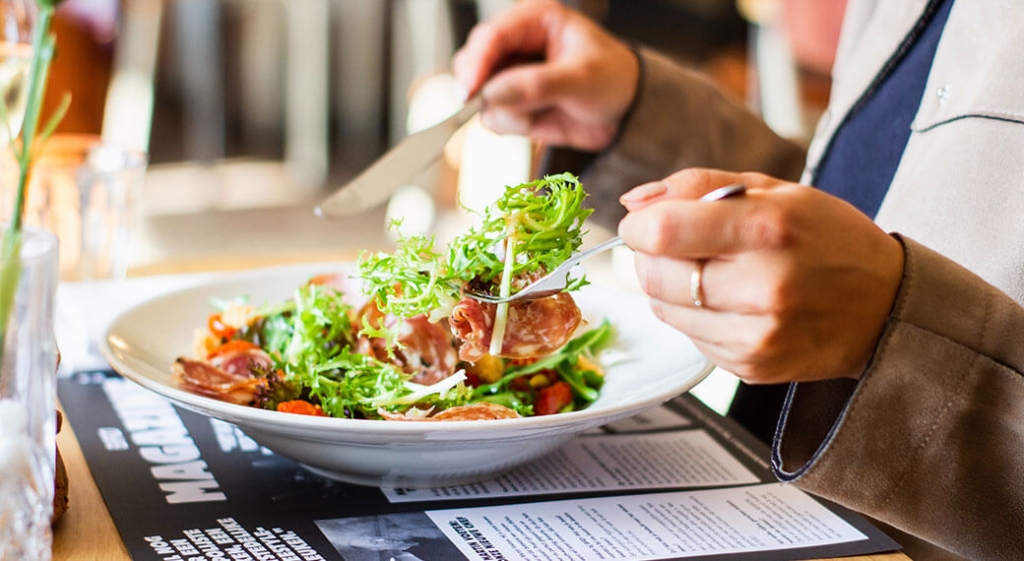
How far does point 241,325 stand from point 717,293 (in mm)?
500

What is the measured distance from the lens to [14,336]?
48cm

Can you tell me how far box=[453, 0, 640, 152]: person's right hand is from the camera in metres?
1.20

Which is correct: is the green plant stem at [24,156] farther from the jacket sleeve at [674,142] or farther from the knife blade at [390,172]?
the jacket sleeve at [674,142]

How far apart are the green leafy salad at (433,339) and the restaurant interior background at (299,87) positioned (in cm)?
203

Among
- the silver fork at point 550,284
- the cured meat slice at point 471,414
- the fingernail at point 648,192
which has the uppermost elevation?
the fingernail at point 648,192

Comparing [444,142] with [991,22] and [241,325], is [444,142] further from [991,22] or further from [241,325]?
[991,22]

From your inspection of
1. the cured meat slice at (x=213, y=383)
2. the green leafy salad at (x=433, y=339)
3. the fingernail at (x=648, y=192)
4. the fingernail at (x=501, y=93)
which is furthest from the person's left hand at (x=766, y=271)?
the fingernail at (x=501, y=93)

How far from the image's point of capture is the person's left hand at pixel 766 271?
22.5 inches

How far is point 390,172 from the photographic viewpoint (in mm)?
1033

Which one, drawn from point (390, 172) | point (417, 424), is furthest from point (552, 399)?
point (390, 172)

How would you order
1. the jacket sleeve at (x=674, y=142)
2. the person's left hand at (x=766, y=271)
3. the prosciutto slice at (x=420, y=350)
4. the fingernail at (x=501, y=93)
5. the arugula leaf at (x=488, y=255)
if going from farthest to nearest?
the jacket sleeve at (x=674, y=142) < the fingernail at (x=501, y=93) < the prosciutto slice at (x=420, y=350) < the arugula leaf at (x=488, y=255) < the person's left hand at (x=766, y=271)

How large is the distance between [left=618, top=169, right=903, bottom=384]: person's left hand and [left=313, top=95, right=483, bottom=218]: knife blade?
44 centimetres

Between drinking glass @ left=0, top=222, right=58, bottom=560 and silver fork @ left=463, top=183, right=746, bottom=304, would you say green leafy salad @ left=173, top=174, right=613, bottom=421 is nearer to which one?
silver fork @ left=463, top=183, right=746, bottom=304

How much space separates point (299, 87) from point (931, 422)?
4.43 meters
